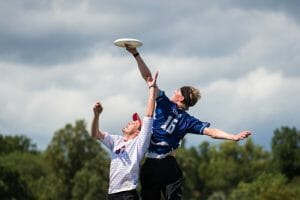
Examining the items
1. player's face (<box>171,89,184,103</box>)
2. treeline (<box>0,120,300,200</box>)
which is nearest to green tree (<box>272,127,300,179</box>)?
treeline (<box>0,120,300,200</box>)

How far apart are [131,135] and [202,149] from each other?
119599 millimetres

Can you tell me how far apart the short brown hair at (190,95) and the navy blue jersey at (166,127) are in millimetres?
236

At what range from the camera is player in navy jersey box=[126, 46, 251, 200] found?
43.7 ft

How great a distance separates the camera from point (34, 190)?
96.4 meters

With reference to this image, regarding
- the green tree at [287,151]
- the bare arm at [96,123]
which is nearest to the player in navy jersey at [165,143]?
the bare arm at [96,123]

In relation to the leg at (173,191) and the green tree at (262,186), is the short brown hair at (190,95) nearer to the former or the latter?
the leg at (173,191)

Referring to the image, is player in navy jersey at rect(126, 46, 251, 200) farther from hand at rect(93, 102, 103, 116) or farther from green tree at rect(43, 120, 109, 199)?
green tree at rect(43, 120, 109, 199)

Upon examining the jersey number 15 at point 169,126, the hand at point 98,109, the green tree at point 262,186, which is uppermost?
the hand at point 98,109

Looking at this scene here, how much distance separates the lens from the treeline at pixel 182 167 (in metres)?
74.5

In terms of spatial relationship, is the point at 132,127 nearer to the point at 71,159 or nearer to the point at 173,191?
the point at 173,191

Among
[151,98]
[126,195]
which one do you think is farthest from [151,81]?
[126,195]

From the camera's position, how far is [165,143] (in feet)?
43.8

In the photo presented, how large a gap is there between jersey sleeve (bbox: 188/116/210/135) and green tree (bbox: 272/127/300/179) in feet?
305

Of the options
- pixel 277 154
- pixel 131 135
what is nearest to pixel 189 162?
pixel 277 154
